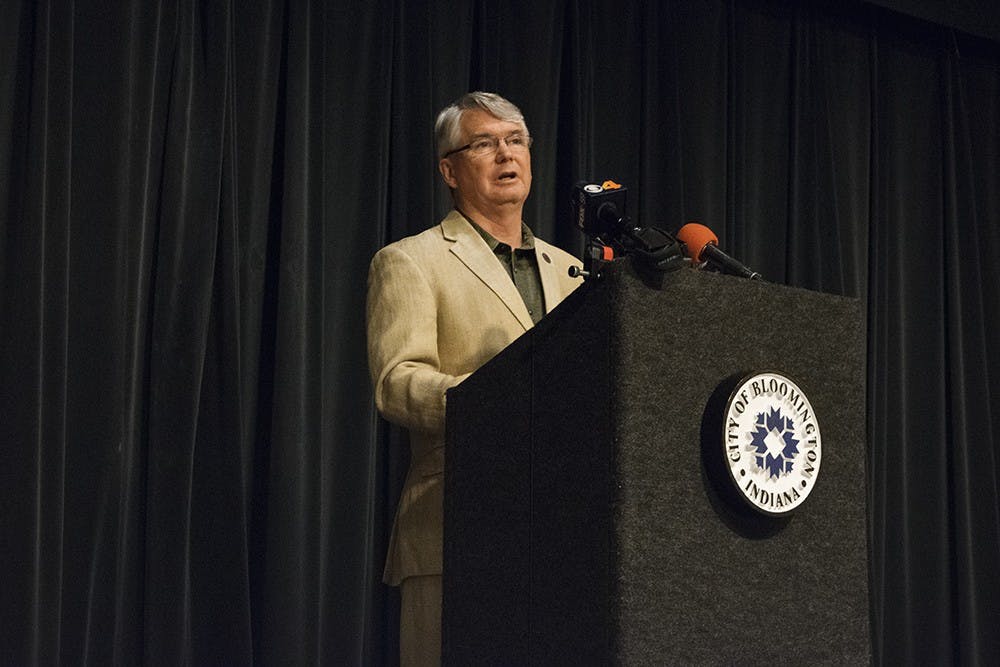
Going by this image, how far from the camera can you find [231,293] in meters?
3.13

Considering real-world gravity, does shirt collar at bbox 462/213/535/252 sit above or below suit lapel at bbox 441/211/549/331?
above

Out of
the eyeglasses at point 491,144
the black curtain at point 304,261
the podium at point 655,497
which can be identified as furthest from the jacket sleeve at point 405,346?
the black curtain at point 304,261

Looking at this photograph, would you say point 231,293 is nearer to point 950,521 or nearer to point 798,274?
point 798,274

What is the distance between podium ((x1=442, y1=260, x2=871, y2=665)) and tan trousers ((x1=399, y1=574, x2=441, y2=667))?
1.00 feet

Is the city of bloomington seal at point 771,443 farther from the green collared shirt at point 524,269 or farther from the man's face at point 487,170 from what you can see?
the man's face at point 487,170

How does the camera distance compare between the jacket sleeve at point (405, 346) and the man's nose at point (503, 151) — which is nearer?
the jacket sleeve at point (405, 346)

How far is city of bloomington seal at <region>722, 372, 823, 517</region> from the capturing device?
4.52ft

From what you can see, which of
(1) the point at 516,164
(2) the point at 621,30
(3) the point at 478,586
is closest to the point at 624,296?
(3) the point at 478,586

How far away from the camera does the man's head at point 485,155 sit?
2264 millimetres

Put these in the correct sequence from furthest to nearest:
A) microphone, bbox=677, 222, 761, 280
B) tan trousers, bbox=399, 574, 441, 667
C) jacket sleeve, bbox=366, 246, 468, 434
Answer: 1. tan trousers, bbox=399, 574, 441, 667
2. jacket sleeve, bbox=366, 246, 468, 434
3. microphone, bbox=677, 222, 761, 280

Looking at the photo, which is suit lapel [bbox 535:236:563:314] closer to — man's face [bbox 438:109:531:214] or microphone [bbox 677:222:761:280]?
man's face [bbox 438:109:531:214]

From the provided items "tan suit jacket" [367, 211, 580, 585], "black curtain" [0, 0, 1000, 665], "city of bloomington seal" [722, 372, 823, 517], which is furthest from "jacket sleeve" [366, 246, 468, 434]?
"black curtain" [0, 0, 1000, 665]

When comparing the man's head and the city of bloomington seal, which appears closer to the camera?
the city of bloomington seal

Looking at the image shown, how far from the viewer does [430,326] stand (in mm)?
2020
